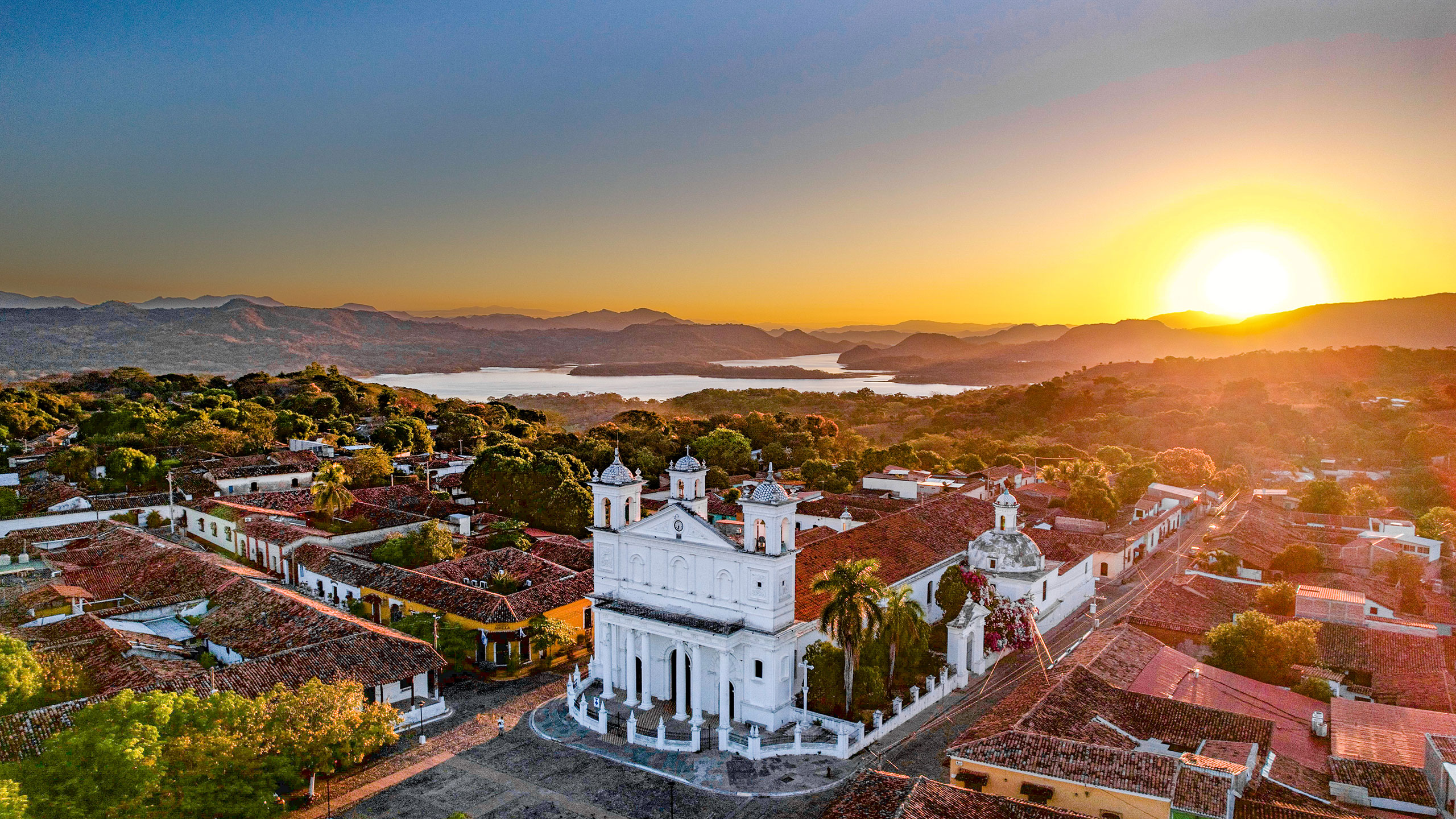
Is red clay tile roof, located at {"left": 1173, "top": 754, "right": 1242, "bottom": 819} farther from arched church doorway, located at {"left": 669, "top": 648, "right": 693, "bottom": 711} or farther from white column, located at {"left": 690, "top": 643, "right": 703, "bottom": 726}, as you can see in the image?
arched church doorway, located at {"left": 669, "top": 648, "right": 693, "bottom": 711}

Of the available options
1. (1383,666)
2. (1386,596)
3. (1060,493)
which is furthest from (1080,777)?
(1060,493)

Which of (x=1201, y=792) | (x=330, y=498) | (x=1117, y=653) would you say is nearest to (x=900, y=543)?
(x=1117, y=653)

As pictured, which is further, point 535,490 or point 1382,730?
point 535,490

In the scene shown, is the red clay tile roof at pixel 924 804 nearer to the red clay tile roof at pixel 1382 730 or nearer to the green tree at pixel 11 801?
the red clay tile roof at pixel 1382 730

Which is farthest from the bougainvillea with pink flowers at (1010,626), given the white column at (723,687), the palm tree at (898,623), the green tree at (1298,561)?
the green tree at (1298,561)

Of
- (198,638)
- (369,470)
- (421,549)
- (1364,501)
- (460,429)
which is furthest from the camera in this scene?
(460,429)

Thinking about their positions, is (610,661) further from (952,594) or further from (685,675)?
(952,594)

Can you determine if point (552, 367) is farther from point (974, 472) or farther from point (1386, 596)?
point (1386, 596)
